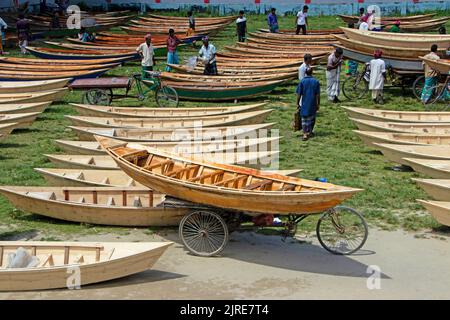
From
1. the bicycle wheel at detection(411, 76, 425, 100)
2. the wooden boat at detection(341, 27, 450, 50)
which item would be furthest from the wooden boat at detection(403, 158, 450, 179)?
the wooden boat at detection(341, 27, 450, 50)

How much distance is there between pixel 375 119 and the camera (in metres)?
19.4

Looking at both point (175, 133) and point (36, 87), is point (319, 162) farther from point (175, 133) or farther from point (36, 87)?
point (36, 87)

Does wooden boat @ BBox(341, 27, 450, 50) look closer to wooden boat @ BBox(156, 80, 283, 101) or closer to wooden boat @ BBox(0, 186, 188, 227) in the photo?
wooden boat @ BBox(156, 80, 283, 101)

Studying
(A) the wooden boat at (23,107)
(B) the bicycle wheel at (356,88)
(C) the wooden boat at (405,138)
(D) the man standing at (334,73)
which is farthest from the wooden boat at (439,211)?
(A) the wooden boat at (23,107)

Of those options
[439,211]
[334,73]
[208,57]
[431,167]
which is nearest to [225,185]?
[439,211]

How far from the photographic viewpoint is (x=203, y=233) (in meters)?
12.5

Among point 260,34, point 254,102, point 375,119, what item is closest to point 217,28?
point 260,34

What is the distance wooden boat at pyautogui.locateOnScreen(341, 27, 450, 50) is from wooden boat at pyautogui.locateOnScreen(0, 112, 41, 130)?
1008cm

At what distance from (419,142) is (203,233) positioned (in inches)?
273

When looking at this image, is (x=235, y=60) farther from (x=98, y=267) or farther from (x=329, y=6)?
(x=98, y=267)

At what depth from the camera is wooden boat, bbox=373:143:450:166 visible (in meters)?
16.4

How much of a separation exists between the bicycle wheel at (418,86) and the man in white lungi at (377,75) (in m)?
1.10

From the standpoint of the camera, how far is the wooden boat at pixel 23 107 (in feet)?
67.2

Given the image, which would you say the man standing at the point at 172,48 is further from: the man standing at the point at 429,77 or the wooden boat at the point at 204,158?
the wooden boat at the point at 204,158
